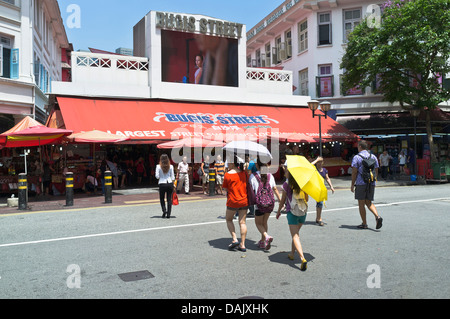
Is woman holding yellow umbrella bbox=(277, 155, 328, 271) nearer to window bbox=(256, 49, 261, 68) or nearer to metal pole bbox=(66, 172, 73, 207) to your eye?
metal pole bbox=(66, 172, 73, 207)

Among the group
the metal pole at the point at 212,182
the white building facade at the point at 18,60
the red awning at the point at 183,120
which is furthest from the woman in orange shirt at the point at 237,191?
the white building facade at the point at 18,60

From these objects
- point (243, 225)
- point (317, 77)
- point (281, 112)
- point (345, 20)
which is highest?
point (345, 20)

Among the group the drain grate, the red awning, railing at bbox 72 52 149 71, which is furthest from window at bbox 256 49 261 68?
the drain grate

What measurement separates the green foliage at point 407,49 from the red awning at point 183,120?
3.66 m

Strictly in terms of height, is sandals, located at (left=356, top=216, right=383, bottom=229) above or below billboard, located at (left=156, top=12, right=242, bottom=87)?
→ below

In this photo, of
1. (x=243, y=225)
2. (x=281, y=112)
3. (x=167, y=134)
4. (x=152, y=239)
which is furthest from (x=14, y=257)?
(x=281, y=112)

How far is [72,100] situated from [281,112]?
11633mm

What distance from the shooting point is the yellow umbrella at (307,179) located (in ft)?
18.2

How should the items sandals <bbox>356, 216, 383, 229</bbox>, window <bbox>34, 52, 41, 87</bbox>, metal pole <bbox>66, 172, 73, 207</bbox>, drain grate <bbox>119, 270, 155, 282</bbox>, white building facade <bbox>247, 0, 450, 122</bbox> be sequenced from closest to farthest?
drain grate <bbox>119, 270, 155, 282</bbox>, sandals <bbox>356, 216, 383, 229</bbox>, metal pole <bbox>66, 172, 73, 207</bbox>, window <bbox>34, 52, 41, 87</bbox>, white building facade <bbox>247, 0, 450, 122</bbox>

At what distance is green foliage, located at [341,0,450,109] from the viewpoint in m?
19.7

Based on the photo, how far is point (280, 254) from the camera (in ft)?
21.0

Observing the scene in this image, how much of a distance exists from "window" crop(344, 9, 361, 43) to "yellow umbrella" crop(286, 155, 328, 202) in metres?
23.2

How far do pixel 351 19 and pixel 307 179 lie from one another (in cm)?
2420
